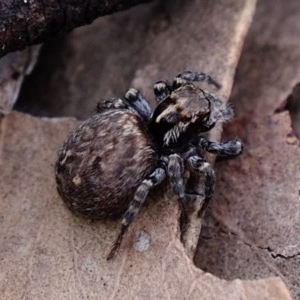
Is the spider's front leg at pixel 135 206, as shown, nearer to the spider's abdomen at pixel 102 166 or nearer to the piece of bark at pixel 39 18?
the spider's abdomen at pixel 102 166

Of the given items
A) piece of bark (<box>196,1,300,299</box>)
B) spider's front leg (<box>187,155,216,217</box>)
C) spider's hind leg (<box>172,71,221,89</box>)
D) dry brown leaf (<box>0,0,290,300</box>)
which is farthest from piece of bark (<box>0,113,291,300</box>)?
spider's hind leg (<box>172,71,221,89</box>)

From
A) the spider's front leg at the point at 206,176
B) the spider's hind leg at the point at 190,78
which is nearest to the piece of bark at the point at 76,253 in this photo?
the spider's front leg at the point at 206,176

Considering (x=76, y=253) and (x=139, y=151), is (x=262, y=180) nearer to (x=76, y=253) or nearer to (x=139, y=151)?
(x=139, y=151)

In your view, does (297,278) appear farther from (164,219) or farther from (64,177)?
(64,177)


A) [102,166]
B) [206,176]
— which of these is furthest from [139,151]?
[206,176]

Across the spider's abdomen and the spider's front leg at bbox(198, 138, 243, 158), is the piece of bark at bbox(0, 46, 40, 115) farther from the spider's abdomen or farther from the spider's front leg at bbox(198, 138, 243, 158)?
the spider's front leg at bbox(198, 138, 243, 158)

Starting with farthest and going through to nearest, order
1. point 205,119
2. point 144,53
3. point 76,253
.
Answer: point 144,53 → point 205,119 → point 76,253

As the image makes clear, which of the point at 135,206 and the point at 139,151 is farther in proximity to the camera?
the point at 139,151
